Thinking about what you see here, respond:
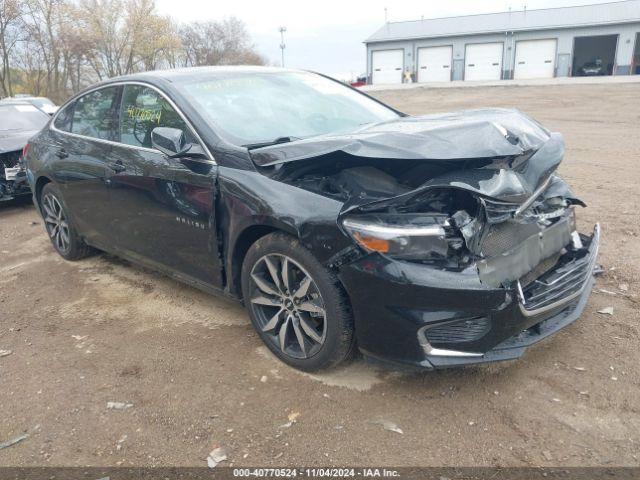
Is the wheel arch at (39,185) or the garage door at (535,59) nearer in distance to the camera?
the wheel arch at (39,185)

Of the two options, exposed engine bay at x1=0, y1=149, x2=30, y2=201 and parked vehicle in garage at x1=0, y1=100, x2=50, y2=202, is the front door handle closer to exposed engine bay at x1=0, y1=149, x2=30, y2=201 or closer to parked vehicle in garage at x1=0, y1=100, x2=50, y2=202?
parked vehicle in garage at x1=0, y1=100, x2=50, y2=202

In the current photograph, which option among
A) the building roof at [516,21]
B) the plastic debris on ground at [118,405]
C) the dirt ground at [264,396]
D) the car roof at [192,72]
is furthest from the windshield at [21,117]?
the building roof at [516,21]

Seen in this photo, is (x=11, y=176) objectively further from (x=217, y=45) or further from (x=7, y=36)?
(x=217, y=45)

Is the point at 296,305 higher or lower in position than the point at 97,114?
lower

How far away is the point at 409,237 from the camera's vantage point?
2516 mm

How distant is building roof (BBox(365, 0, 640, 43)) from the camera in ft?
138

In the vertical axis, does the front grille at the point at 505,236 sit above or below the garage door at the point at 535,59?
below

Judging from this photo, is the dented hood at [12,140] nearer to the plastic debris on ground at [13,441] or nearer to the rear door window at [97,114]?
the rear door window at [97,114]

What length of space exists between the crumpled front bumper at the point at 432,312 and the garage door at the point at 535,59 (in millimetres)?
45483

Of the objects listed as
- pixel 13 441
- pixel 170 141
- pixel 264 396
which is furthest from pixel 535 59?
pixel 13 441

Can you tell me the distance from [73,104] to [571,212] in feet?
14.1

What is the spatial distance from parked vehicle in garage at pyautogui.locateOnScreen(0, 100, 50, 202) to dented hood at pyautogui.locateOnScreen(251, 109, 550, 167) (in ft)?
19.2

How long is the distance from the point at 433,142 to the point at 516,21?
159ft

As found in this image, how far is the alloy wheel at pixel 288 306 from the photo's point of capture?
9.53 feet
